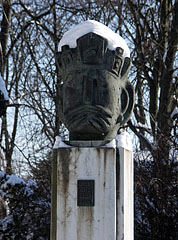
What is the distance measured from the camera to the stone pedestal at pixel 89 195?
4.63 metres

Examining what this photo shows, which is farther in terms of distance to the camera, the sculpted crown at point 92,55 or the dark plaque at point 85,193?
the sculpted crown at point 92,55

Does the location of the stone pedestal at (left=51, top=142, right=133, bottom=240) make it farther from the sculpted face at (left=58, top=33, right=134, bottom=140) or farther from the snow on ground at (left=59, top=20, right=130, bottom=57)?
the snow on ground at (left=59, top=20, right=130, bottom=57)

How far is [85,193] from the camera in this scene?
15.3 ft

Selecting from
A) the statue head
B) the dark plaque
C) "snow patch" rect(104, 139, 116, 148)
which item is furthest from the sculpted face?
the dark plaque

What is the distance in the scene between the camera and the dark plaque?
466cm

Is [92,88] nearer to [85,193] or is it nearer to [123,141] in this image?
[123,141]

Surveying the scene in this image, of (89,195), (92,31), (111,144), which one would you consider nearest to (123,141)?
(111,144)

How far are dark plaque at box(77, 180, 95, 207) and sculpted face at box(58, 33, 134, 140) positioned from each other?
1.60 feet

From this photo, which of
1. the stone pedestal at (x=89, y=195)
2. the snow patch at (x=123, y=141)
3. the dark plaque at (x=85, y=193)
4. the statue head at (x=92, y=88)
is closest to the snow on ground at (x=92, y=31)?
the statue head at (x=92, y=88)

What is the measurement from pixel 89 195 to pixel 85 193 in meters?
0.04

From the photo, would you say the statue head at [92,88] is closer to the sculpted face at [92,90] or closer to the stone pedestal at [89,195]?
the sculpted face at [92,90]

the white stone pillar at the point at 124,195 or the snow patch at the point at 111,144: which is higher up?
the snow patch at the point at 111,144

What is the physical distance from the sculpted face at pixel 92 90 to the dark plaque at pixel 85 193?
487 millimetres

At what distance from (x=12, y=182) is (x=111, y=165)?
15.4ft
